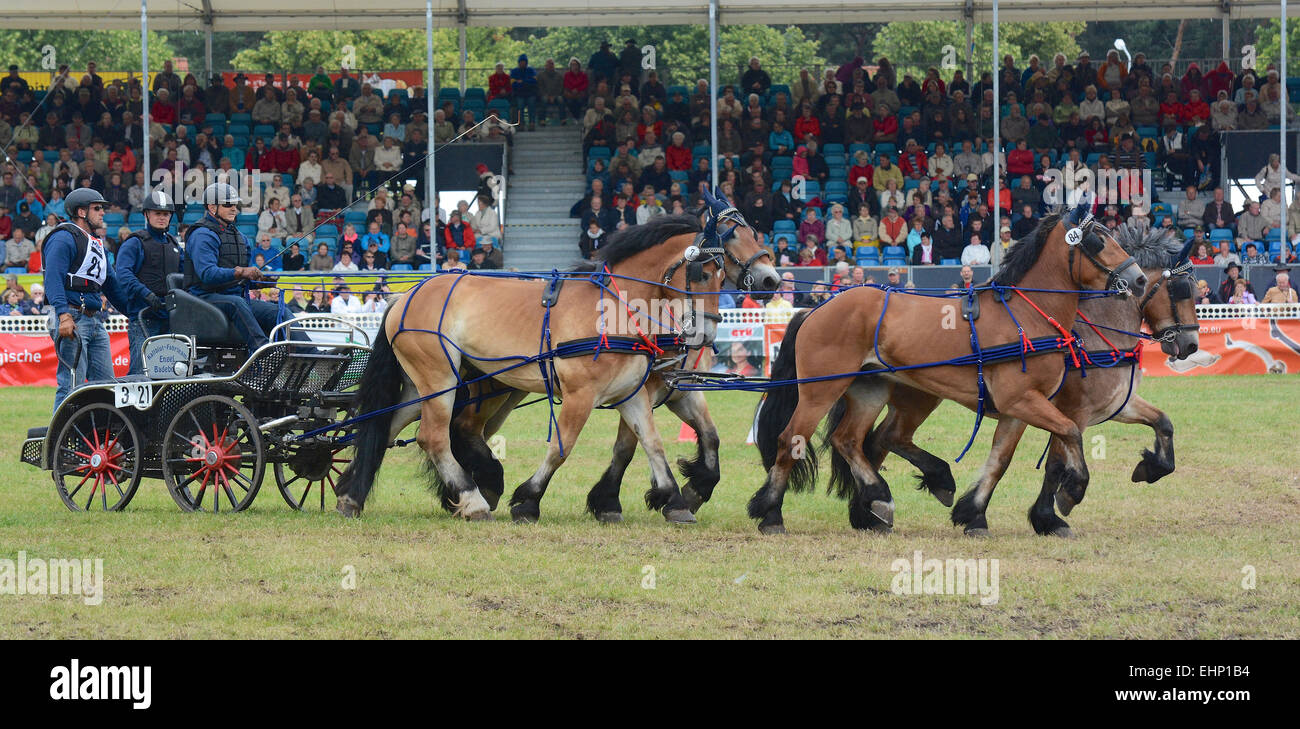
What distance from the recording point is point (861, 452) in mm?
9289

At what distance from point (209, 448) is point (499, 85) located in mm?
16975

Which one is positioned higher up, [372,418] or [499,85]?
[499,85]

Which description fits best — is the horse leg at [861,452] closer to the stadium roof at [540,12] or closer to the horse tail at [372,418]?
the horse tail at [372,418]

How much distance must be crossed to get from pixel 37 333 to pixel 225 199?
11145mm

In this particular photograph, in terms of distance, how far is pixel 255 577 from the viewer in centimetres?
721

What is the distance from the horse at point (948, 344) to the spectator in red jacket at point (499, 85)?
17046 mm

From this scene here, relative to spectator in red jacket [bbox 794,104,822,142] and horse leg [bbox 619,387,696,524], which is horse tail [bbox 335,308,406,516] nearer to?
horse leg [bbox 619,387,696,524]

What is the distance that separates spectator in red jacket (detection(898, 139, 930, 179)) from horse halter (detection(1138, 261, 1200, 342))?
13891mm

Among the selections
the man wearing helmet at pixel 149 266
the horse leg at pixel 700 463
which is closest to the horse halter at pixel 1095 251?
the horse leg at pixel 700 463

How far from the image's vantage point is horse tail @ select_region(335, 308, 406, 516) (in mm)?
9398

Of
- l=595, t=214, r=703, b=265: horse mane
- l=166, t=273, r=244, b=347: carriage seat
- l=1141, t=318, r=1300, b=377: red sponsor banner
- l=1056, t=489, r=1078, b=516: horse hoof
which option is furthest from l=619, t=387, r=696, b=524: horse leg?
l=1141, t=318, r=1300, b=377: red sponsor banner

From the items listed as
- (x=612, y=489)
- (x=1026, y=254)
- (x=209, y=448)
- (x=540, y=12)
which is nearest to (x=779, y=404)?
(x=612, y=489)

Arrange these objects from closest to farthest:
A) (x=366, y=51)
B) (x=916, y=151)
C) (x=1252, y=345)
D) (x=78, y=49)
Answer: (x=1252, y=345)
(x=916, y=151)
(x=366, y=51)
(x=78, y=49)

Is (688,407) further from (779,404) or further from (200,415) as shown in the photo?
(200,415)
